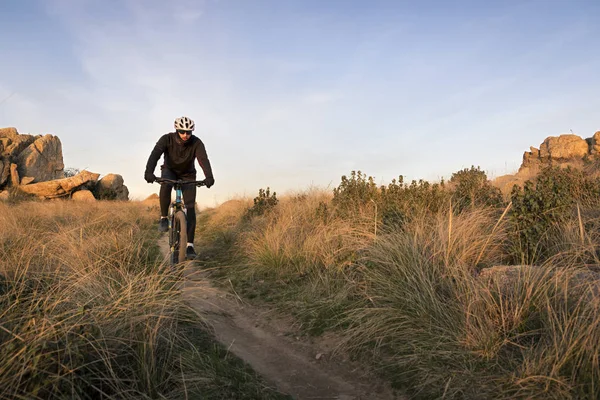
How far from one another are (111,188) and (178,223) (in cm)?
2980

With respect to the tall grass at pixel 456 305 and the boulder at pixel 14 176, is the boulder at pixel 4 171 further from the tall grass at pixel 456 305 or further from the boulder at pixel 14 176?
the tall grass at pixel 456 305

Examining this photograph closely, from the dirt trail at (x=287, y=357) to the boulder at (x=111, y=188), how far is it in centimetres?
2949

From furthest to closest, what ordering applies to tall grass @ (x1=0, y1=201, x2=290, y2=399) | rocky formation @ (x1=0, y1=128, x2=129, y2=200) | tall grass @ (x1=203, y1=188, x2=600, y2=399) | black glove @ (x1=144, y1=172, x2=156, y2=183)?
rocky formation @ (x1=0, y1=128, x2=129, y2=200) → black glove @ (x1=144, y1=172, x2=156, y2=183) → tall grass @ (x1=203, y1=188, x2=600, y2=399) → tall grass @ (x1=0, y1=201, x2=290, y2=399)

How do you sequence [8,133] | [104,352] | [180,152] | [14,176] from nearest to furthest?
[104,352] < [180,152] < [14,176] < [8,133]

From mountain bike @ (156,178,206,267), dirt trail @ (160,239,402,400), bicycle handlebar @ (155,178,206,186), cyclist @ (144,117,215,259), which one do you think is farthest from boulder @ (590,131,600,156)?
dirt trail @ (160,239,402,400)

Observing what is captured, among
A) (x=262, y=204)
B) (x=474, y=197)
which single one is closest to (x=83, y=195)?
(x=262, y=204)

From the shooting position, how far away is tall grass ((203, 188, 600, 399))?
2.78 meters

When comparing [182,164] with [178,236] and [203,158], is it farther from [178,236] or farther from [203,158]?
[178,236]

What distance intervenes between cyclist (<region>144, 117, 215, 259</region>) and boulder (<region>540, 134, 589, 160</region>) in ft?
65.4

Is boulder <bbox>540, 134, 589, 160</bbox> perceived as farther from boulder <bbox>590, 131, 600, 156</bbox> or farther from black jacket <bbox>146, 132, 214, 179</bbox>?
black jacket <bbox>146, 132, 214, 179</bbox>

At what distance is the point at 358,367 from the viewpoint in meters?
3.72

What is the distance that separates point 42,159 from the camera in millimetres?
31172

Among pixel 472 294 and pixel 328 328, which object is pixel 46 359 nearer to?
pixel 328 328

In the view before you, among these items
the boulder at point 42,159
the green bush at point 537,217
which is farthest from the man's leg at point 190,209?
the boulder at point 42,159
